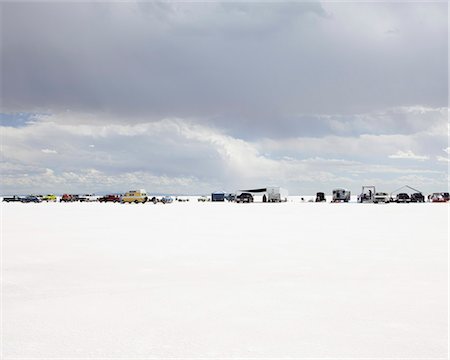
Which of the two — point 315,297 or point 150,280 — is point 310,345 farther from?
point 150,280

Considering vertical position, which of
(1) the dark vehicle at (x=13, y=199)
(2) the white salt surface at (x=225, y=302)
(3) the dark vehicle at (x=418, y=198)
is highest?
(3) the dark vehicle at (x=418, y=198)

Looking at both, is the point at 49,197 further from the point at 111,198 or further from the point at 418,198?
the point at 418,198

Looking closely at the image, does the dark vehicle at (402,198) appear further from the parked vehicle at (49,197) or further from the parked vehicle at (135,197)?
the parked vehicle at (49,197)

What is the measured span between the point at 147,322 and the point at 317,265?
7.28 metres

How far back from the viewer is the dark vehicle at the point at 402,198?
298ft

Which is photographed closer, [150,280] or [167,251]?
[150,280]

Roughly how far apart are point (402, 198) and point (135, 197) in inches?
1834

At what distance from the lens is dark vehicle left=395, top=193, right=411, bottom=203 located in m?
90.7

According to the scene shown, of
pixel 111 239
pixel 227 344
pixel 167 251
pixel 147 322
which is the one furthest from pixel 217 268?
pixel 111 239

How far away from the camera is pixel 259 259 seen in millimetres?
15984

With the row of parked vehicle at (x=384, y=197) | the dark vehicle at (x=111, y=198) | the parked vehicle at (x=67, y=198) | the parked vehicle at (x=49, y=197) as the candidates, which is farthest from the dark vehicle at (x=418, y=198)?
the parked vehicle at (x=49, y=197)

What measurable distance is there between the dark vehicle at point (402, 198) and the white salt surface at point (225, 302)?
75.1 m

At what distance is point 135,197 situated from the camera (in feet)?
303

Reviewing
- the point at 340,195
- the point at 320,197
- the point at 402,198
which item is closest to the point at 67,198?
the point at 320,197
